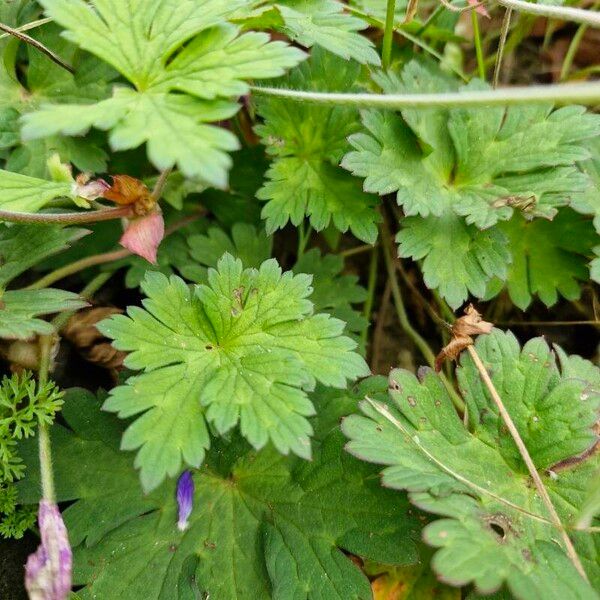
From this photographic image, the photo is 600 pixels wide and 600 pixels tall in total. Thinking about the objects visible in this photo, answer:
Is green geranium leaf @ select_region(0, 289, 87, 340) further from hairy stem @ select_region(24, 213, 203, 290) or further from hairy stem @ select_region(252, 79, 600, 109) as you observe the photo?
hairy stem @ select_region(252, 79, 600, 109)

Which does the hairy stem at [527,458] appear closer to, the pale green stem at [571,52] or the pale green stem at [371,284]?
the pale green stem at [371,284]

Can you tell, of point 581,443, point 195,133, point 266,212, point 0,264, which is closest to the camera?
point 195,133

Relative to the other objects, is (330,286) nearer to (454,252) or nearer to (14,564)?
(454,252)

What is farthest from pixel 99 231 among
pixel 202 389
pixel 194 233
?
pixel 202 389

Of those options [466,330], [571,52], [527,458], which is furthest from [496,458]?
[571,52]

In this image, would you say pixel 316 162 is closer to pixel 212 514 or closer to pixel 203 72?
pixel 203 72

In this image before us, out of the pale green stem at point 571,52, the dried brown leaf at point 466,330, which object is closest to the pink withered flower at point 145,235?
the dried brown leaf at point 466,330
